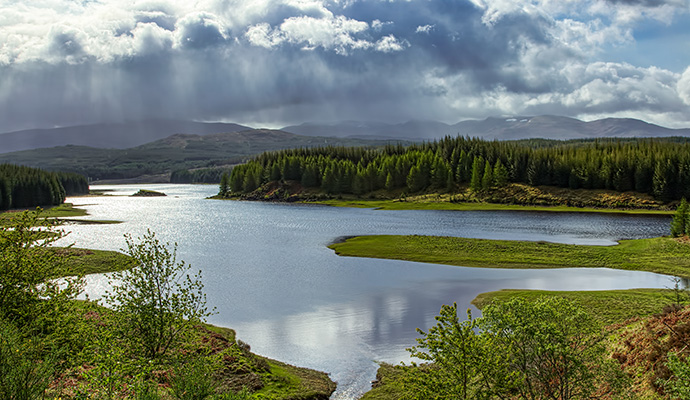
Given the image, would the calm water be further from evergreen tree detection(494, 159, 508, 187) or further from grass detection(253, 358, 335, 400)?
evergreen tree detection(494, 159, 508, 187)

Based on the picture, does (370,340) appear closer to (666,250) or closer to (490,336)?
(490,336)

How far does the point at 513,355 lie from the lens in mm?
15328

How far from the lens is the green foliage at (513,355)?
14094 millimetres

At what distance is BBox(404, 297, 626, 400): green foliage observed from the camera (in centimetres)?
1409

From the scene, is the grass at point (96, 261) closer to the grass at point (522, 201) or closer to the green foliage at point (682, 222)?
the green foliage at point (682, 222)

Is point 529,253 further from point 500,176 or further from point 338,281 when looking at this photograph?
point 500,176

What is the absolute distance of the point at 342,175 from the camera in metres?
194

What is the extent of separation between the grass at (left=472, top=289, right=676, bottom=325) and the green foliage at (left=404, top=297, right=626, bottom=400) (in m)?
15.1

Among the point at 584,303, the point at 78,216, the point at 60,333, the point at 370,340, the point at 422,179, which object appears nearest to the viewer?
the point at 60,333

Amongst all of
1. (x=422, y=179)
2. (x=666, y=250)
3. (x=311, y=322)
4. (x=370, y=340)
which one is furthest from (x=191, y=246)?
(x=422, y=179)

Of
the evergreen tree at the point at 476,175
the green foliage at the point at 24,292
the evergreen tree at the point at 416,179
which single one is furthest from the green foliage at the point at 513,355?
the evergreen tree at the point at 416,179

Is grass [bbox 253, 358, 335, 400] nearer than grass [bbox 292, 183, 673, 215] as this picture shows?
Yes

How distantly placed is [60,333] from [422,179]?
557 feet

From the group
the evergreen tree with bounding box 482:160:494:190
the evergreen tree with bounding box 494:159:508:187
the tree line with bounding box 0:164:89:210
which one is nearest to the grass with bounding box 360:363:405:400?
the evergreen tree with bounding box 482:160:494:190
